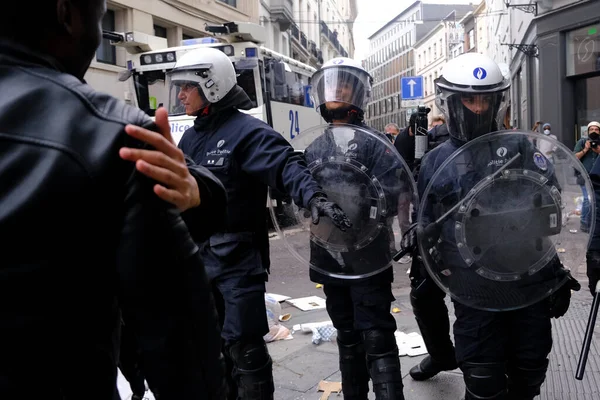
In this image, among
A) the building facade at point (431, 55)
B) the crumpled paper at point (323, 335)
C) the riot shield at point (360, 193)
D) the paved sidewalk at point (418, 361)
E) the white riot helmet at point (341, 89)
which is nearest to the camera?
the riot shield at point (360, 193)

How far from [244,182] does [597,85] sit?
13532mm

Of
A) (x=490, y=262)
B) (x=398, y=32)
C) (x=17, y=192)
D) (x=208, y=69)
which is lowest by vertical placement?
(x=490, y=262)

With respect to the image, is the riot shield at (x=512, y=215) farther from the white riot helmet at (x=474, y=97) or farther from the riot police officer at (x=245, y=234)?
the riot police officer at (x=245, y=234)

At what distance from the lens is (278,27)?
91.9 feet

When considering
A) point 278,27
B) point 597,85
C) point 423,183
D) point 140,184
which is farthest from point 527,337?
point 278,27

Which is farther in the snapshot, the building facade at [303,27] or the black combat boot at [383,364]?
the building facade at [303,27]

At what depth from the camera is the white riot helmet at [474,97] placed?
2996mm

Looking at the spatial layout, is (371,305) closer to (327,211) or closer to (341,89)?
(327,211)

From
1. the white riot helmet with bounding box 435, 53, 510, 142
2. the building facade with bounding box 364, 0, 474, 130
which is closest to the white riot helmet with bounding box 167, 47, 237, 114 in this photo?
the white riot helmet with bounding box 435, 53, 510, 142

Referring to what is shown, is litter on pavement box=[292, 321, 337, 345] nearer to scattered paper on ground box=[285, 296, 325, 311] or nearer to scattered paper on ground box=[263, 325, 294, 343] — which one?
scattered paper on ground box=[263, 325, 294, 343]

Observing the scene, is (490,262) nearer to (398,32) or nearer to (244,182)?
(244,182)

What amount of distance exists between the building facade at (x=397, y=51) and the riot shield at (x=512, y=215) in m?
74.4

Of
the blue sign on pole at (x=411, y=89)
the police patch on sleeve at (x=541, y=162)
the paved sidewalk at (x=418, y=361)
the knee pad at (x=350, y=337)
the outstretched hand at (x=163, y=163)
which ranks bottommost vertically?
the paved sidewalk at (x=418, y=361)

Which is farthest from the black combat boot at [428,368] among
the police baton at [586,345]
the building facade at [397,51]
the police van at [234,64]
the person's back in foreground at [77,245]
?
the building facade at [397,51]
